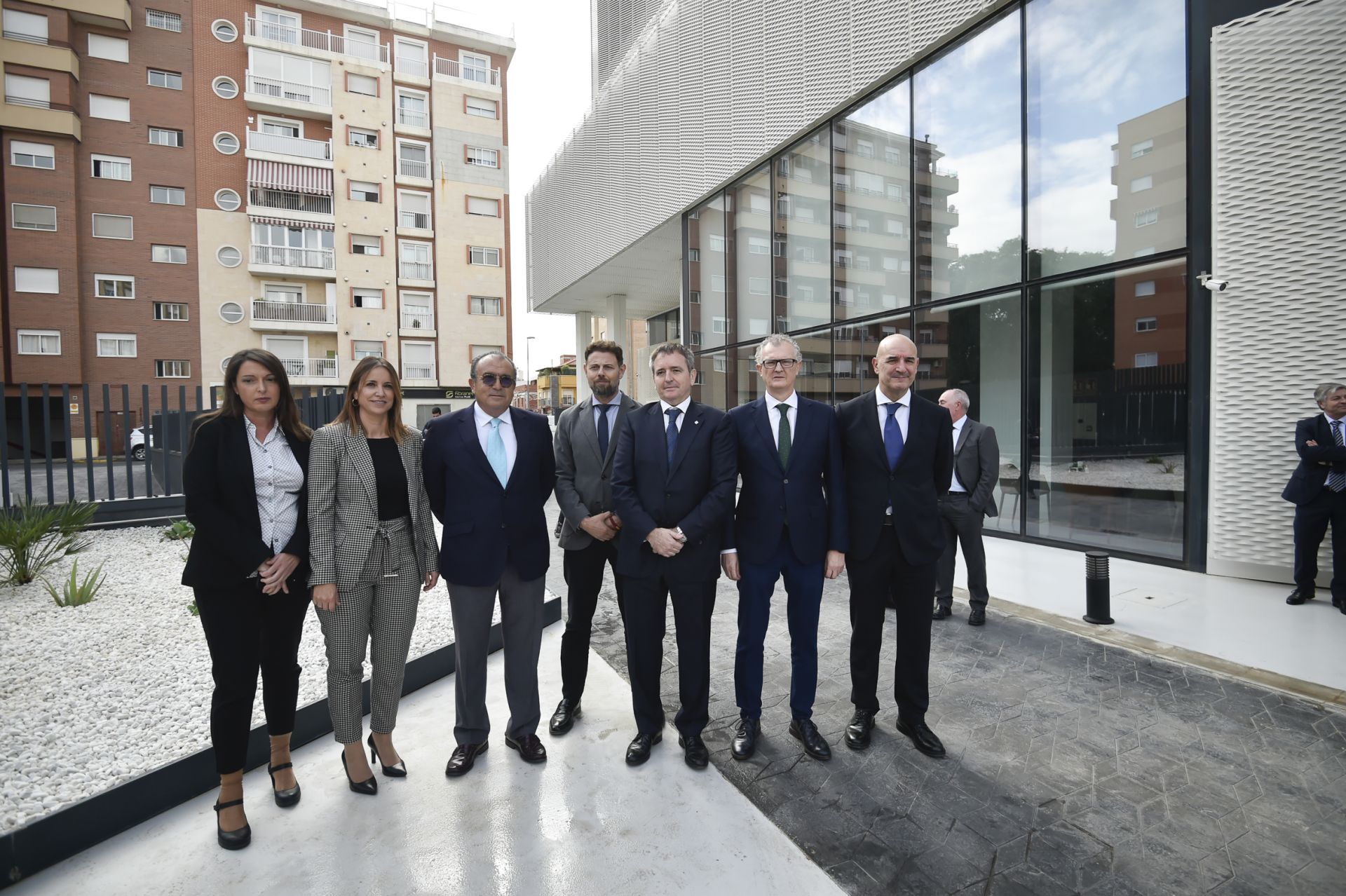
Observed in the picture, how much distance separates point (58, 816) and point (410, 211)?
35084 mm

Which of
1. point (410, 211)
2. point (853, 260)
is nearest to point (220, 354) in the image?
point (410, 211)

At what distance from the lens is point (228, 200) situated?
2950 centimetres

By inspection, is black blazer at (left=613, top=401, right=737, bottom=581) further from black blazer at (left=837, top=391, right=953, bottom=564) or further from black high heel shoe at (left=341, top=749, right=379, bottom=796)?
black high heel shoe at (left=341, top=749, right=379, bottom=796)

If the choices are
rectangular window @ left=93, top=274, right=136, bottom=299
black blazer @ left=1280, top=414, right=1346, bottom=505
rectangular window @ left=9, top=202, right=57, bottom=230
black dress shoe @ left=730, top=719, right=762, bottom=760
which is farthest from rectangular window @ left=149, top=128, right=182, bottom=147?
black blazer @ left=1280, top=414, right=1346, bottom=505

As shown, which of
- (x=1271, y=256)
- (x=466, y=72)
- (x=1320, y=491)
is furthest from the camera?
(x=466, y=72)

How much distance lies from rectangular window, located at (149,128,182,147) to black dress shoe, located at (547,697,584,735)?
36239mm

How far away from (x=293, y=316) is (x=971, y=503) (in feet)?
109

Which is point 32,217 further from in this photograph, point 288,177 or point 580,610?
point 580,610

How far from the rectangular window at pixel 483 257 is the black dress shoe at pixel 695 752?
34356 mm

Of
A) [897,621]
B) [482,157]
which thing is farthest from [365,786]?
[482,157]

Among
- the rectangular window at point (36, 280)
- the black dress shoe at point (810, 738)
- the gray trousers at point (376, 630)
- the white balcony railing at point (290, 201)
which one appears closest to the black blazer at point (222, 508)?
the gray trousers at point (376, 630)

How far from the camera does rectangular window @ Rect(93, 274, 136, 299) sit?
2709cm

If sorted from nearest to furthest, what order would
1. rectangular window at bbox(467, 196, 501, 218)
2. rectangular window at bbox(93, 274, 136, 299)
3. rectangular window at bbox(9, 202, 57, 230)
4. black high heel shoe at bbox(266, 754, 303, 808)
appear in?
1. black high heel shoe at bbox(266, 754, 303, 808)
2. rectangular window at bbox(9, 202, 57, 230)
3. rectangular window at bbox(93, 274, 136, 299)
4. rectangular window at bbox(467, 196, 501, 218)

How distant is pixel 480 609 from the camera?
3145 mm
